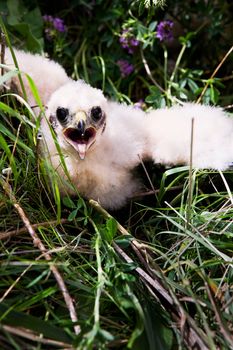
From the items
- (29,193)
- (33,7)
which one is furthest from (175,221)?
(33,7)

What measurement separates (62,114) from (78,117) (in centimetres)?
7

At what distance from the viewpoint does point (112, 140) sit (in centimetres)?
202

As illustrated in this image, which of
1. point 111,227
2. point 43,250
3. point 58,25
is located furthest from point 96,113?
point 58,25

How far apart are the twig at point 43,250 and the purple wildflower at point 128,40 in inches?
43.3

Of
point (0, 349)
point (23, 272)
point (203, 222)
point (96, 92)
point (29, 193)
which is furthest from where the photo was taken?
point (96, 92)

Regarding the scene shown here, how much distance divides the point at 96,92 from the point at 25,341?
1010mm

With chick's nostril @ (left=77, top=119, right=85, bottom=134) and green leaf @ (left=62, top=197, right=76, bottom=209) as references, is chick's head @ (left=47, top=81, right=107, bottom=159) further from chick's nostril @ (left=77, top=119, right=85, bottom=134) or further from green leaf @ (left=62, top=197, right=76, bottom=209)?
green leaf @ (left=62, top=197, right=76, bottom=209)

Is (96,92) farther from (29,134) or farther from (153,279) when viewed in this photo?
(153,279)

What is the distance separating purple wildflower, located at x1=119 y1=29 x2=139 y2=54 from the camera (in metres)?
2.52

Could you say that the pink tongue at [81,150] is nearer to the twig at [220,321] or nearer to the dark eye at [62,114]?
the dark eye at [62,114]

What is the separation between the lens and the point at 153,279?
5.16 ft

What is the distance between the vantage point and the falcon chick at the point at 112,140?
1901mm

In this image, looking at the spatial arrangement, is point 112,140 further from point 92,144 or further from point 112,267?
point 112,267

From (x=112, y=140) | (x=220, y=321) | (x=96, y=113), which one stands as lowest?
(x=220, y=321)
